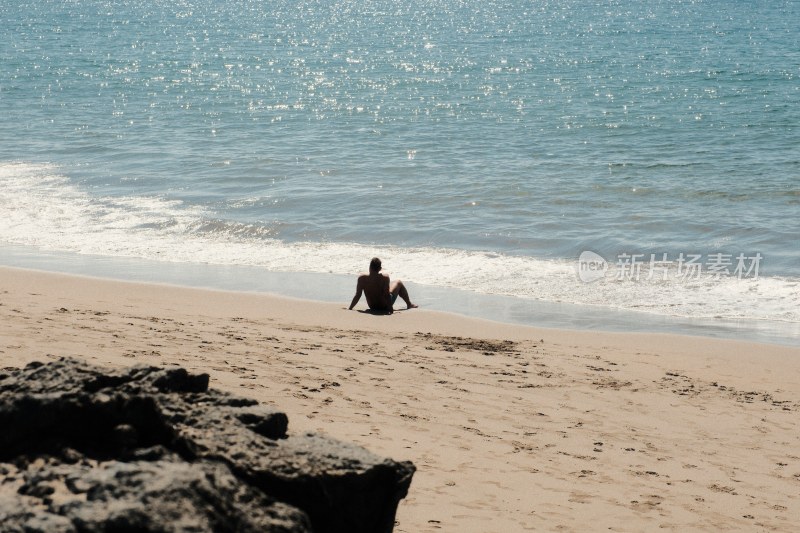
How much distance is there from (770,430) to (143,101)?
89.3 ft

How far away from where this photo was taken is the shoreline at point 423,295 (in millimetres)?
10633

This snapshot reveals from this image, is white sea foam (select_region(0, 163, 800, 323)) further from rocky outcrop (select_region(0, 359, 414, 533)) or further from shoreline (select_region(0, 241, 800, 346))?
rocky outcrop (select_region(0, 359, 414, 533))

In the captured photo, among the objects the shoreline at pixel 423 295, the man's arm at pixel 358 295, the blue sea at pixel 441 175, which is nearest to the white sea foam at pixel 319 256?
the blue sea at pixel 441 175

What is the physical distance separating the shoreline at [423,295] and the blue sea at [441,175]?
0.05 meters

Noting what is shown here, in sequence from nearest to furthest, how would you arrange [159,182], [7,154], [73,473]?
[73,473]
[159,182]
[7,154]

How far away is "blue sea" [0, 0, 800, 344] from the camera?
41.9ft

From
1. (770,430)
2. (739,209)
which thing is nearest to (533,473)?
(770,430)

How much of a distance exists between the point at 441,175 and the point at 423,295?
7.86 metres

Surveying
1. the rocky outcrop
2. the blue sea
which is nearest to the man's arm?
the blue sea

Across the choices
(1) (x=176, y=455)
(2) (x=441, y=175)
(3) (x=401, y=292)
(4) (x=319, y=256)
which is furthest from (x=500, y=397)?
(2) (x=441, y=175)

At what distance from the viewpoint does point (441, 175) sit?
19641 millimetres

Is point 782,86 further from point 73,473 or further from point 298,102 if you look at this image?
point 73,473

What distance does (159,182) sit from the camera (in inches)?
767

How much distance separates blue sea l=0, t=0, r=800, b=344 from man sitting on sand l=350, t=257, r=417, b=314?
651mm
